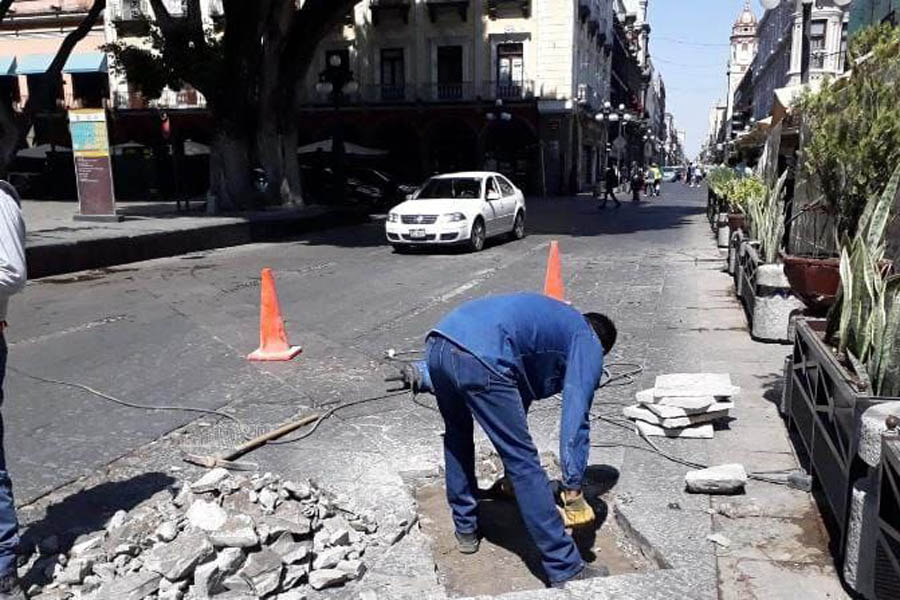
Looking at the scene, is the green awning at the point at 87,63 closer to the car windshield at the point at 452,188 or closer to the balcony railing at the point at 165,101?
the balcony railing at the point at 165,101

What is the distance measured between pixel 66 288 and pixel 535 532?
10415mm

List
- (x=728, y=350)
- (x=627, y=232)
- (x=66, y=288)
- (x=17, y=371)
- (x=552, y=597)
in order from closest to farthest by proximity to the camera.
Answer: (x=552, y=597) < (x=17, y=371) < (x=728, y=350) < (x=66, y=288) < (x=627, y=232)

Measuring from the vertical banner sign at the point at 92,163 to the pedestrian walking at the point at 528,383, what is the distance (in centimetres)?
1660

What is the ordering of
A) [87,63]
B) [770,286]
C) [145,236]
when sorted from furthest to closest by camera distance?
1. [87,63]
2. [145,236]
3. [770,286]

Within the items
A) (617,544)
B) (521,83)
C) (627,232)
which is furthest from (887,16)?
(617,544)

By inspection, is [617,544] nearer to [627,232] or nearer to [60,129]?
[627,232]

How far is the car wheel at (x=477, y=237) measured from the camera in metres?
16.2

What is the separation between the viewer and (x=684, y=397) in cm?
527

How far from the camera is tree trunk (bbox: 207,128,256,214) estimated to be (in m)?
22.2

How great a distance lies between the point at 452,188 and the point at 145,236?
20.8 ft

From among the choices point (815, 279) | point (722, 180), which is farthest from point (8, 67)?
point (815, 279)

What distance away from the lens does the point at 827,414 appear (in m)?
3.92

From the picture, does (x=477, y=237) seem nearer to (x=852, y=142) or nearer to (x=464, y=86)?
(x=852, y=142)

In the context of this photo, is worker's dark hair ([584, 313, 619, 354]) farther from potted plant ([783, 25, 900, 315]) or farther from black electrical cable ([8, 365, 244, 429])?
potted plant ([783, 25, 900, 315])
